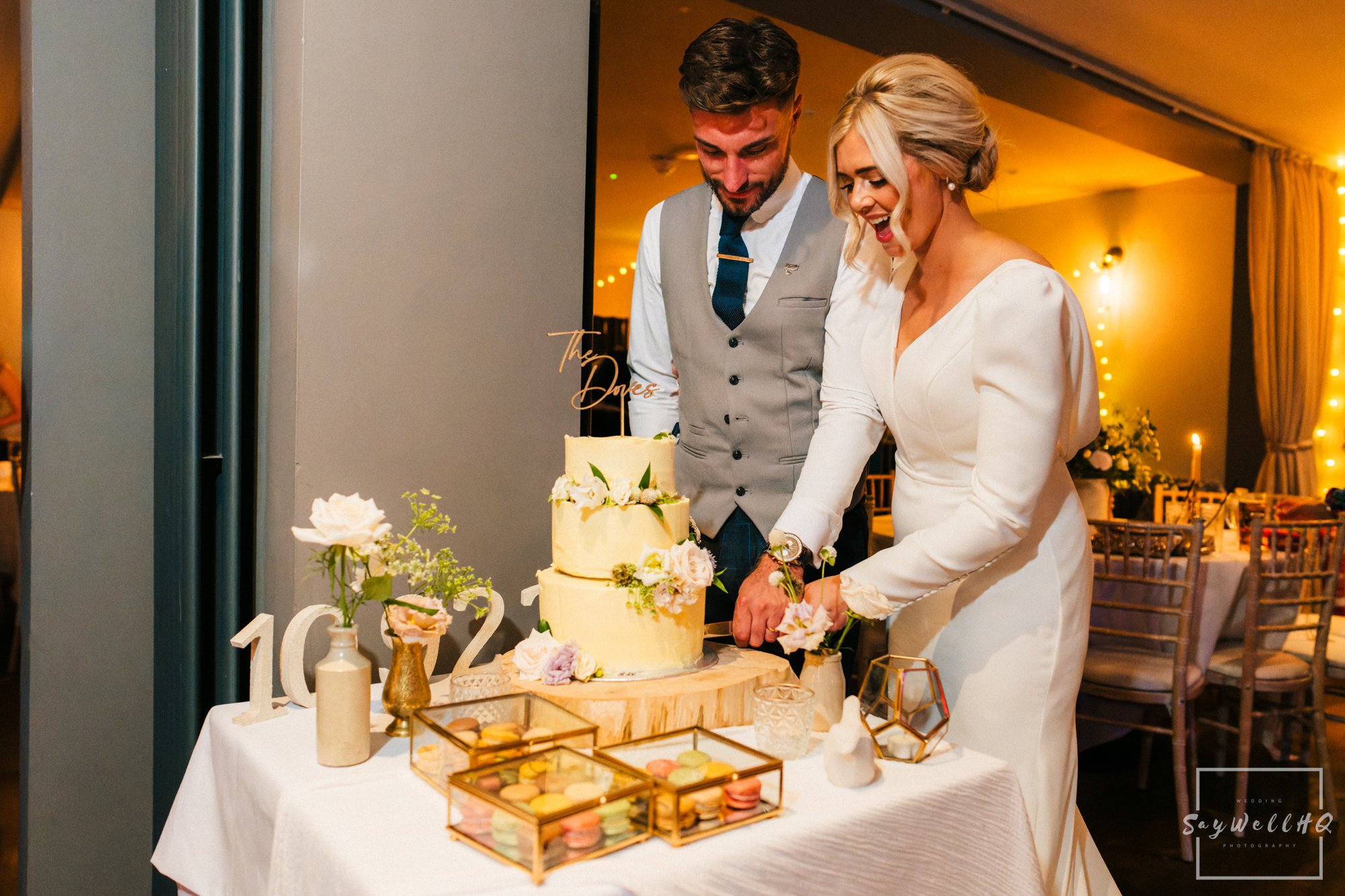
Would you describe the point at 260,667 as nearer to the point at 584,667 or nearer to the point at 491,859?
the point at 584,667

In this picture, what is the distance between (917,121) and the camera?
1606mm

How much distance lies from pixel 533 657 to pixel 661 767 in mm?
353

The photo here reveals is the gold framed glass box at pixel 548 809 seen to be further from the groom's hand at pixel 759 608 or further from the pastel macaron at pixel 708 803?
the groom's hand at pixel 759 608

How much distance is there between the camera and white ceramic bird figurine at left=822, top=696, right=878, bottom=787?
1.31m

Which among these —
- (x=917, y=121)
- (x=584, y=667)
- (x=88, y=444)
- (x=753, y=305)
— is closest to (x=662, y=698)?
(x=584, y=667)

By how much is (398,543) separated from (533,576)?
1.04 ft

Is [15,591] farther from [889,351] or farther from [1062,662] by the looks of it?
[1062,662]

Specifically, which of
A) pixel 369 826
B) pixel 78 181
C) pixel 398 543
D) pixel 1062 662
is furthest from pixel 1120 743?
pixel 78 181

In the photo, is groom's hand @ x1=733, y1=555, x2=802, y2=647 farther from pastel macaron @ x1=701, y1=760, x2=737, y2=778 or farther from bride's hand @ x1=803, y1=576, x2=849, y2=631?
pastel macaron @ x1=701, y1=760, x2=737, y2=778

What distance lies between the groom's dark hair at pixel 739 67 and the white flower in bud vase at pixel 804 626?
3.21ft

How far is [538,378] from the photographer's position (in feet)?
6.80

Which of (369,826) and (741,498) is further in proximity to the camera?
(741,498)

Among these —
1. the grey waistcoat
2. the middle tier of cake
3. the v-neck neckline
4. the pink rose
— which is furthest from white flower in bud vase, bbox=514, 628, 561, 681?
the v-neck neckline

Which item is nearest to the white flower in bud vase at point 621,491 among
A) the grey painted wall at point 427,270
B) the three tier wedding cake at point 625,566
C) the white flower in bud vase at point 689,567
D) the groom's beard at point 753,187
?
the three tier wedding cake at point 625,566
